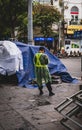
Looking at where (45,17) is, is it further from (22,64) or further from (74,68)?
(22,64)

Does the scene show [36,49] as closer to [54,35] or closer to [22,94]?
[22,94]

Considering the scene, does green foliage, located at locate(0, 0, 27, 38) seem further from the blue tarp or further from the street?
the street

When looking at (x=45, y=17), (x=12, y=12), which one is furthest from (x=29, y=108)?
(x=45, y=17)

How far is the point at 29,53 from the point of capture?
15.1 m

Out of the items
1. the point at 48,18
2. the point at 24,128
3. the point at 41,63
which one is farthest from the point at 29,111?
the point at 48,18

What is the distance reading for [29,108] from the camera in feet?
31.4

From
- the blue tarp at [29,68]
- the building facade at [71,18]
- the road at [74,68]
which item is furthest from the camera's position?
the building facade at [71,18]

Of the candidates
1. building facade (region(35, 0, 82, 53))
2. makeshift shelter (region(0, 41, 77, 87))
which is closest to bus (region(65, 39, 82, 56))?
building facade (region(35, 0, 82, 53))

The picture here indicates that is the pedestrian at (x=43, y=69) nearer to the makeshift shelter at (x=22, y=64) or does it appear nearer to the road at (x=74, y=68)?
the makeshift shelter at (x=22, y=64)

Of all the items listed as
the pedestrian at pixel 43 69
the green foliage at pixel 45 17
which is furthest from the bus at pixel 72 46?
the pedestrian at pixel 43 69

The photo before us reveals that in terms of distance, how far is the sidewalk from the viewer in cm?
780

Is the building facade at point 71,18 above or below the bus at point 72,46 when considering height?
above

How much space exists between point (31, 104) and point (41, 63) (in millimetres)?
1907

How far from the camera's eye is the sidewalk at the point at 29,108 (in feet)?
25.6
